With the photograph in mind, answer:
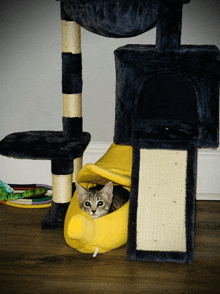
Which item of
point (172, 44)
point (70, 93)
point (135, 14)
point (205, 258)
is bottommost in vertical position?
point (205, 258)

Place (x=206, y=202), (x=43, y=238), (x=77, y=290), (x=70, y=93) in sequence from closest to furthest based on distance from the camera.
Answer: (x=77, y=290) → (x=43, y=238) → (x=70, y=93) → (x=206, y=202)

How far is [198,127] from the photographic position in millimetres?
1261

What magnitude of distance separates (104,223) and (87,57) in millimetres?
1080

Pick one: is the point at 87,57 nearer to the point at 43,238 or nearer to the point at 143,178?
the point at 143,178

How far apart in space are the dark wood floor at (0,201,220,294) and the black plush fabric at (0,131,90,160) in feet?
1.26

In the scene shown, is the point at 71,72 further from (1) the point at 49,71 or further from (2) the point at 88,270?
(2) the point at 88,270

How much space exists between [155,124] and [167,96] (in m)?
0.13

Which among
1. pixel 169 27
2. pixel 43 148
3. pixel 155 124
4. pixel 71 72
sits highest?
pixel 169 27

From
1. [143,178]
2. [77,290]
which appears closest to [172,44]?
[143,178]

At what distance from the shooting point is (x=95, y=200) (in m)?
1.46

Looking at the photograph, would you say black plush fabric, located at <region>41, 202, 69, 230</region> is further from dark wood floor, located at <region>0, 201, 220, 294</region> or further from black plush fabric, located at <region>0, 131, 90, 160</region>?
black plush fabric, located at <region>0, 131, 90, 160</region>

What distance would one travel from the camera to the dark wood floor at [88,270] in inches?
44.5

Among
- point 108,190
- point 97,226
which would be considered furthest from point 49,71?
point 97,226

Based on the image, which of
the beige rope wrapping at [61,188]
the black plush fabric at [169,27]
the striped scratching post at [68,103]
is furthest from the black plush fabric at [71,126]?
the black plush fabric at [169,27]
